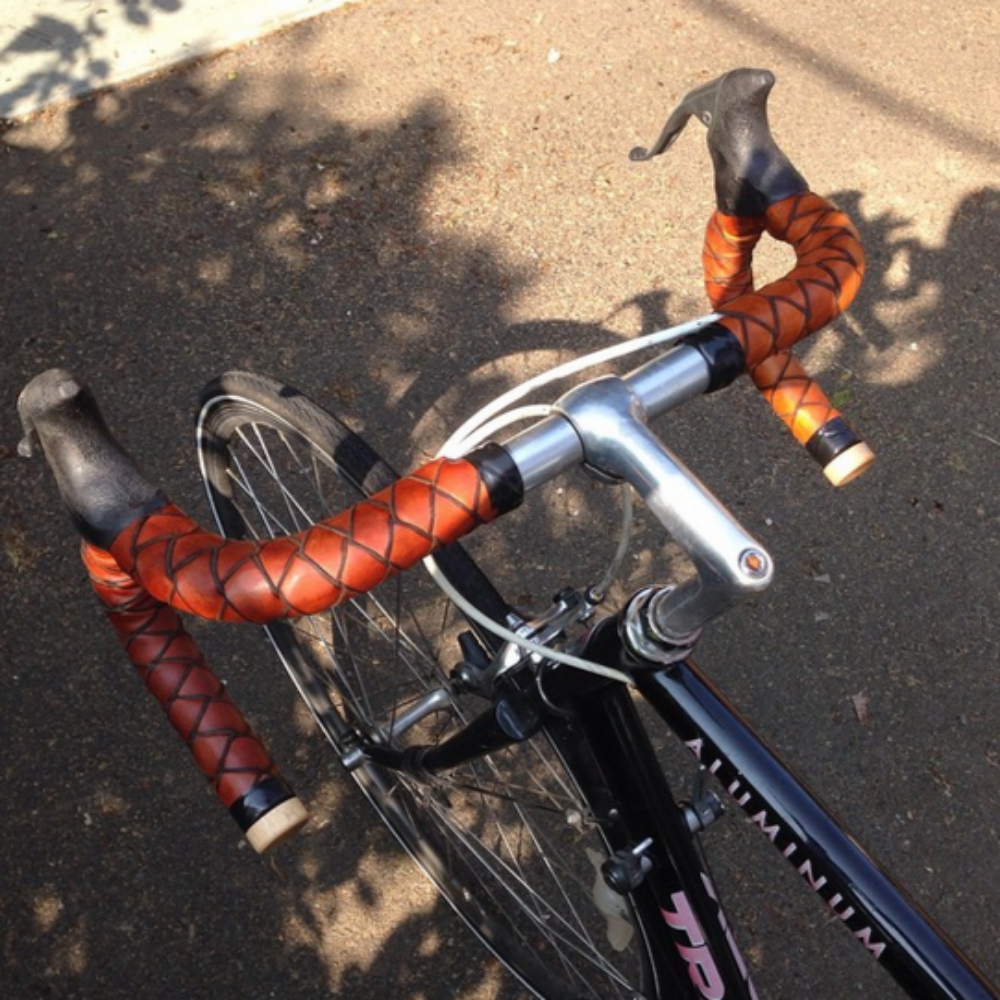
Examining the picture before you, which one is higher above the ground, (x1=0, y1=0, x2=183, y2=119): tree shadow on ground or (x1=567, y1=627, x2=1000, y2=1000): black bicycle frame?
(x1=0, y1=0, x2=183, y2=119): tree shadow on ground

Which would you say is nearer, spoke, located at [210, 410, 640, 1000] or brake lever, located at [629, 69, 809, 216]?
brake lever, located at [629, 69, 809, 216]

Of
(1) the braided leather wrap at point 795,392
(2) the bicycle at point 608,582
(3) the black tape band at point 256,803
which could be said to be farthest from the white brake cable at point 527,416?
(3) the black tape band at point 256,803

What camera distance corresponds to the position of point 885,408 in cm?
407

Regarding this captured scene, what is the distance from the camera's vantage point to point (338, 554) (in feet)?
4.57

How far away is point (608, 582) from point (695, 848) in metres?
0.49

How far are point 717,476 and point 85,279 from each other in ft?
7.83

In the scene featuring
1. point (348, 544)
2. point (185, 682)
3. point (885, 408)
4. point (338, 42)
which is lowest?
point (885, 408)

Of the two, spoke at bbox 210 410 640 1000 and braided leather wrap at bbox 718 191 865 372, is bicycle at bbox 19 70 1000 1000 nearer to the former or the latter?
braided leather wrap at bbox 718 191 865 372

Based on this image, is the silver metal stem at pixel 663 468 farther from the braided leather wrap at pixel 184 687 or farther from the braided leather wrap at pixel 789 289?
the braided leather wrap at pixel 184 687

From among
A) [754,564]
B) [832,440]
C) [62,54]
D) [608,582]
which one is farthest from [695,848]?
[62,54]

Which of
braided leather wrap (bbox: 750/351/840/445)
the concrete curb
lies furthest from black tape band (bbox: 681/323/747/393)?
the concrete curb

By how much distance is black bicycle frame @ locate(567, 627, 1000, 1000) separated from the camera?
5.10ft

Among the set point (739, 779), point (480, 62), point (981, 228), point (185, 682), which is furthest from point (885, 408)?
point (185, 682)

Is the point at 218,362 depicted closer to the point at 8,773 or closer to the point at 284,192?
the point at 284,192
